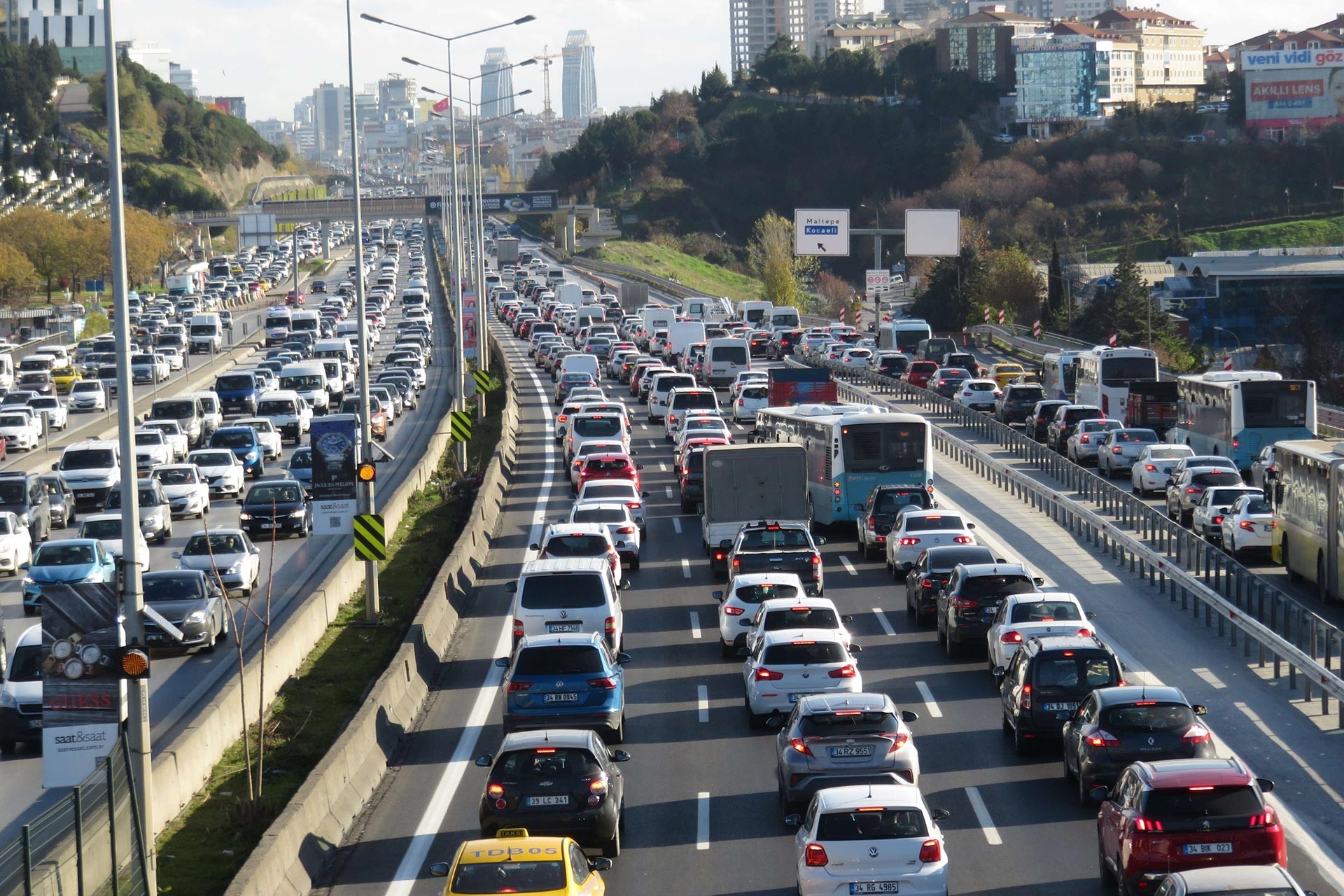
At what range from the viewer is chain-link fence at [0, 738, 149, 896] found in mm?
12422

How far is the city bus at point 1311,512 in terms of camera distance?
28906 mm

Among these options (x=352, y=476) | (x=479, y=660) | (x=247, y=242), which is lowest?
(x=479, y=660)

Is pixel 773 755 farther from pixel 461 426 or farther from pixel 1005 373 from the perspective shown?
pixel 1005 373

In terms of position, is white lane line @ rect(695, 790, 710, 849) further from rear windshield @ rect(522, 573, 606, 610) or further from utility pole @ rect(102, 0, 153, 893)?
rear windshield @ rect(522, 573, 606, 610)

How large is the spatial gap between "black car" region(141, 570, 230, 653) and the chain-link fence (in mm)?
12307

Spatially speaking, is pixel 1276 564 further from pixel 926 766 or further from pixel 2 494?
pixel 2 494

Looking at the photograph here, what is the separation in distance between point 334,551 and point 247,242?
127299 millimetres

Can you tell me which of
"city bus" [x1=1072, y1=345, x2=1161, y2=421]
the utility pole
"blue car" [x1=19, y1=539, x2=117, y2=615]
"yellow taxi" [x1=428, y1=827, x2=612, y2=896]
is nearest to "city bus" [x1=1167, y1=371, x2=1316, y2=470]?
"city bus" [x1=1072, y1=345, x2=1161, y2=421]

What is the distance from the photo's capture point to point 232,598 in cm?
3206

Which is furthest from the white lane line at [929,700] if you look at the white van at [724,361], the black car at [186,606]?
the white van at [724,361]

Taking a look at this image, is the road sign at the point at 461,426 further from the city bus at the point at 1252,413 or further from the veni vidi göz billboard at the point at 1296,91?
the veni vidi göz billboard at the point at 1296,91

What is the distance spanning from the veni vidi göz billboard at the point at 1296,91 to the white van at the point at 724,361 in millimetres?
125700

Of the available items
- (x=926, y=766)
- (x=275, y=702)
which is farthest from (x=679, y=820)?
(x=275, y=702)

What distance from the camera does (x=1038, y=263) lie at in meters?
137
